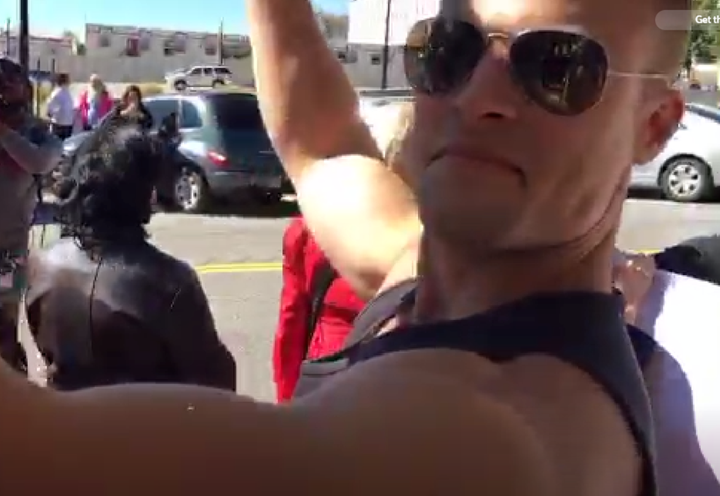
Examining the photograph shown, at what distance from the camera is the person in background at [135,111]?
6.56ft

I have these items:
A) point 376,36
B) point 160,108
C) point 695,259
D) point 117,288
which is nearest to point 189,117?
point 160,108

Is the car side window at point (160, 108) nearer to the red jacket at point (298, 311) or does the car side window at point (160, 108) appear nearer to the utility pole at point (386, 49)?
the red jacket at point (298, 311)

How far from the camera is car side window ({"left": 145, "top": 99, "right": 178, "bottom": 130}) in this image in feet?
6.93

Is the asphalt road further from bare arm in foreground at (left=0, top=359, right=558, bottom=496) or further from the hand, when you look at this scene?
bare arm in foreground at (left=0, top=359, right=558, bottom=496)

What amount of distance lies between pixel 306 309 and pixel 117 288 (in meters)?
0.43

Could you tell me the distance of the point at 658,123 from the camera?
0.95 m

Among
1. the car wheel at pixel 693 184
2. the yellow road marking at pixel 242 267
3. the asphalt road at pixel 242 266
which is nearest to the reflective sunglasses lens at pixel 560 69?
the asphalt road at pixel 242 266

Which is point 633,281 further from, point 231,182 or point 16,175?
point 231,182

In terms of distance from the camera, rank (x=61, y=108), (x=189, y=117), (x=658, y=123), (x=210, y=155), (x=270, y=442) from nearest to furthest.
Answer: (x=270, y=442) < (x=658, y=123) < (x=61, y=108) < (x=210, y=155) < (x=189, y=117)

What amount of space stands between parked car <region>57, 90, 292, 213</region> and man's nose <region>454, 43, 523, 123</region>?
1063mm

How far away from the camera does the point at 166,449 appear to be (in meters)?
0.47

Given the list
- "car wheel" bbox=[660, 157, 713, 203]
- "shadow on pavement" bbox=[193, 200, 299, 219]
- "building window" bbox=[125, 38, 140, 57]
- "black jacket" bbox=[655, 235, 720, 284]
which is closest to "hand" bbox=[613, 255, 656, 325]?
"black jacket" bbox=[655, 235, 720, 284]

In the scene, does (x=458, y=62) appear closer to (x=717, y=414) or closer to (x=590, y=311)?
(x=590, y=311)

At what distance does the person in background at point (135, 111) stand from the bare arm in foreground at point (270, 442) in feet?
4.84
